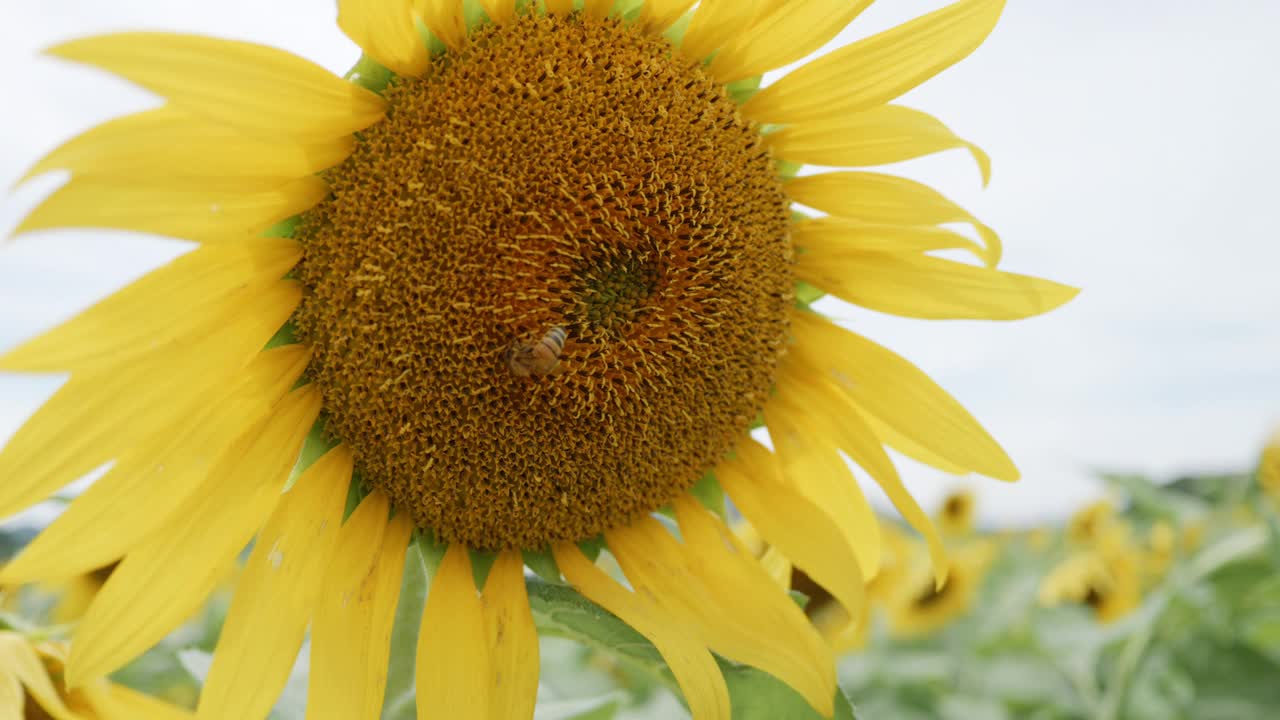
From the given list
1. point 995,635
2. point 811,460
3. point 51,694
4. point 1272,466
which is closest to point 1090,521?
point 1272,466

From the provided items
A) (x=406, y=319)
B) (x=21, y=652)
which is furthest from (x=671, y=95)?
(x=21, y=652)

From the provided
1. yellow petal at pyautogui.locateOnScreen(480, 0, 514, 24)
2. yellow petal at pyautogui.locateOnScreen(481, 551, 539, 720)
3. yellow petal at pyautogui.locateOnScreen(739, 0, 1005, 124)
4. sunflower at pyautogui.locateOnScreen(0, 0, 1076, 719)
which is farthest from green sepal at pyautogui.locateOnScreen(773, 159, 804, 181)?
yellow petal at pyautogui.locateOnScreen(481, 551, 539, 720)

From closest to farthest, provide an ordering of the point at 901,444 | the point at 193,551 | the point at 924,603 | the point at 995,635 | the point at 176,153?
1. the point at 176,153
2. the point at 193,551
3. the point at 901,444
4. the point at 995,635
5. the point at 924,603

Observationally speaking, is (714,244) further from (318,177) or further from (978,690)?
(978,690)

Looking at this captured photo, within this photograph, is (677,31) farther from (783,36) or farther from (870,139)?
(870,139)

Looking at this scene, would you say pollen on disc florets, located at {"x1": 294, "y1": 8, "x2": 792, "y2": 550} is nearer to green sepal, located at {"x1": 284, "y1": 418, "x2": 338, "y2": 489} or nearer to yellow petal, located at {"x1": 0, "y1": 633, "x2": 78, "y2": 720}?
green sepal, located at {"x1": 284, "y1": 418, "x2": 338, "y2": 489}

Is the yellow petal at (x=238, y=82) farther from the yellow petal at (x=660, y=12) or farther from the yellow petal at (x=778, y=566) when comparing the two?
the yellow petal at (x=778, y=566)
